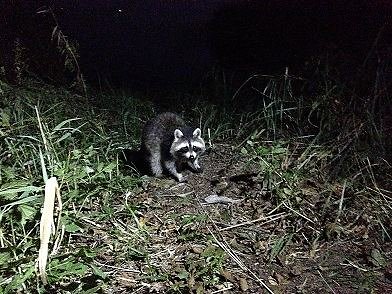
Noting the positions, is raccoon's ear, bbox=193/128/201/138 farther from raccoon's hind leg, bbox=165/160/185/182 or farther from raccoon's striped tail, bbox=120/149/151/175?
raccoon's striped tail, bbox=120/149/151/175

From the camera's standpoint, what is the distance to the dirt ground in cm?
292

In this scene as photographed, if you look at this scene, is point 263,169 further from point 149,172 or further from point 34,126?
point 34,126

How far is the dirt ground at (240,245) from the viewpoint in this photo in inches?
115

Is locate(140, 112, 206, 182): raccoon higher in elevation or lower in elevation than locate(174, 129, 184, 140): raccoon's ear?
lower

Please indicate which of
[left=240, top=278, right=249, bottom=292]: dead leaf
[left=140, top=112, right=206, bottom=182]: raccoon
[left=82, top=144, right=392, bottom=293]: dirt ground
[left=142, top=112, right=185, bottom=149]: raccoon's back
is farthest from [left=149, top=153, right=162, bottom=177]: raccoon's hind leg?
[left=240, top=278, right=249, bottom=292]: dead leaf

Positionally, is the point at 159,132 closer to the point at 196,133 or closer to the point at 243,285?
the point at 196,133

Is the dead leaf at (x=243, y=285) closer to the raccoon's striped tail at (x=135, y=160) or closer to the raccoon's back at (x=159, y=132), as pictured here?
the raccoon's striped tail at (x=135, y=160)

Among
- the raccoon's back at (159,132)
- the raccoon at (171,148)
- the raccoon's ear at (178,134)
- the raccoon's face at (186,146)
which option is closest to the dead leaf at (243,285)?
the raccoon at (171,148)

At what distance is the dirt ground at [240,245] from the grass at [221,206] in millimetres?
10

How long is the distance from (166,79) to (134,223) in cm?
521

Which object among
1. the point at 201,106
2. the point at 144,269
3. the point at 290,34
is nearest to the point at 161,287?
the point at 144,269

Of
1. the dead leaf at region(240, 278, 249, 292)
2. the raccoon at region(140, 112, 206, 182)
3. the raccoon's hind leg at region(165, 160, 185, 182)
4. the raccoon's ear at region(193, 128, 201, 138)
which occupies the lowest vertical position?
the dead leaf at region(240, 278, 249, 292)

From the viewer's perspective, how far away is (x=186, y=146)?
15.1 feet

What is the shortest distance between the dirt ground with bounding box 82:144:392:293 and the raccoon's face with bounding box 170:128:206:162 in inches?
19.7
